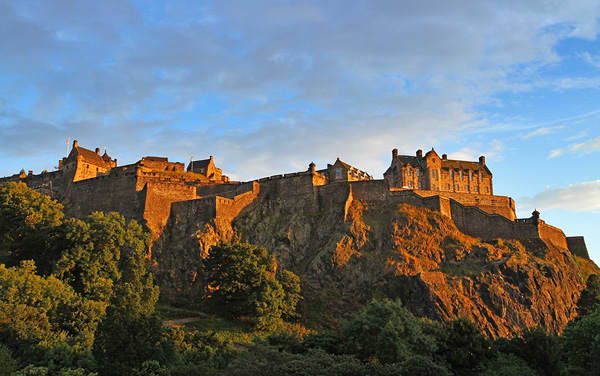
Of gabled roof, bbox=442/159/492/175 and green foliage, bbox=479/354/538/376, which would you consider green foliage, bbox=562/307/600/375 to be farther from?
gabled roof, bbox=442/159/492/175

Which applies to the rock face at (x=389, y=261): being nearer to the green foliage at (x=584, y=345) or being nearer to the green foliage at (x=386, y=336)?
the green foliage at (x=386, y=336)

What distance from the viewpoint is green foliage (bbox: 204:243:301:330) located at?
52.2m

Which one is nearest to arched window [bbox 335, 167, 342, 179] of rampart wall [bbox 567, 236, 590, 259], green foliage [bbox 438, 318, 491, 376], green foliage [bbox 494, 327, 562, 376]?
rampart wall [bbox 567, 236, 590, 259]

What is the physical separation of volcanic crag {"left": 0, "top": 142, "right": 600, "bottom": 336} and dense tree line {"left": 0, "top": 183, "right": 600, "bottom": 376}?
767 centimetres

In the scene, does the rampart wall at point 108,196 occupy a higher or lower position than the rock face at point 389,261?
higher

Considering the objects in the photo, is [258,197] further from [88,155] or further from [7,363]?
[7,363]

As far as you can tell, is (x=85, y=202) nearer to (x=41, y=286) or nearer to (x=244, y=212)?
(x=244, y=212)

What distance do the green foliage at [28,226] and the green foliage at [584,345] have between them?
137ft

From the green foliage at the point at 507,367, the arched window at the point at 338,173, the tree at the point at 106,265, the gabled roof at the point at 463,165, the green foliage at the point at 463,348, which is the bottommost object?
the green foliage at the point at 507,367

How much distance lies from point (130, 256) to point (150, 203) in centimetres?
1758

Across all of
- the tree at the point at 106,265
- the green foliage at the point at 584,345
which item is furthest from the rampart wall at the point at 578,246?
the tree at the point at 106,265

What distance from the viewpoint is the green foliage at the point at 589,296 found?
63.8 m

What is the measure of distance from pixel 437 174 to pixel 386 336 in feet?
171

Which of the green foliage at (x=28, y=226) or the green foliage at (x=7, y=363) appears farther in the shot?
the green foliage at (x=28, y=226)
